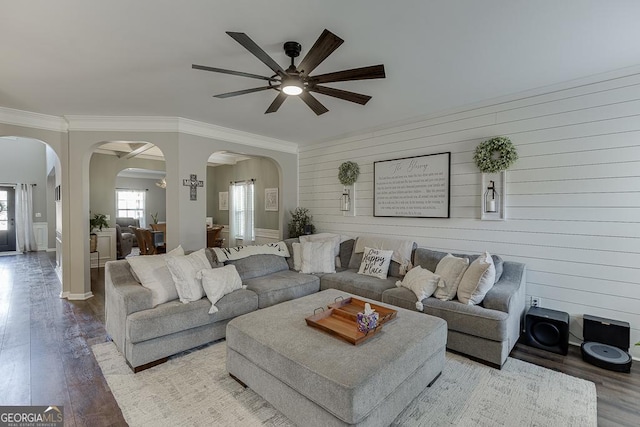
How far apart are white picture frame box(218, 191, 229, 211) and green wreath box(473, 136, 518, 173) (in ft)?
22.3

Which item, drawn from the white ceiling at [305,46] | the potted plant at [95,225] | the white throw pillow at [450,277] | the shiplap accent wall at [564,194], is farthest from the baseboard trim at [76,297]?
the shiplap accent wall at [564,194]

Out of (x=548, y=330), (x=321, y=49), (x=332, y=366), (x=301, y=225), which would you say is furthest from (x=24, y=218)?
(x=548, y=330)

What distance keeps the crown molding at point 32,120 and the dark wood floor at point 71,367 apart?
8.34 ft

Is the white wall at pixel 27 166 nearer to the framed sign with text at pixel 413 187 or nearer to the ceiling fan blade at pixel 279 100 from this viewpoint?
the ceiling fan blade at pixel 279 100

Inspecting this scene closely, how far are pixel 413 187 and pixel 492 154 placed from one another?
3.65ft

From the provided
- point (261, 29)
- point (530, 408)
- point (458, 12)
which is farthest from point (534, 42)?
point (530, 408)

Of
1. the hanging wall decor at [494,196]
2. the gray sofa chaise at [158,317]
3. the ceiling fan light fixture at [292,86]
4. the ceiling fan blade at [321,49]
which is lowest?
the gray sofa chaise at [158,317]

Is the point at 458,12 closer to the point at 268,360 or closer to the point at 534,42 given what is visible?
the point at 534,42

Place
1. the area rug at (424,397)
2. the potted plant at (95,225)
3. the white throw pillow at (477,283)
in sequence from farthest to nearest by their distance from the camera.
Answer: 1. the potted plant at (95,225)
2. the white throw pillow at (477,283)
3. the area rug at (424,397)

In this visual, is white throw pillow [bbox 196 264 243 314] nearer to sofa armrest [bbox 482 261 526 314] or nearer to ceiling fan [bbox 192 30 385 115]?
ceiling fan [bbox 192 30 385 115]

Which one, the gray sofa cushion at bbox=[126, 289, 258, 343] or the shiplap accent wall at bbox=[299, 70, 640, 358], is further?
the shiplap accent wall at bbox=[299, 70, 640, 358]

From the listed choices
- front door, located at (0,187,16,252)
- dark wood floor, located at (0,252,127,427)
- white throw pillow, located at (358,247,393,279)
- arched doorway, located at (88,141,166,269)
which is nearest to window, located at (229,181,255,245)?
arched doorway, located at (88,141,166,269)

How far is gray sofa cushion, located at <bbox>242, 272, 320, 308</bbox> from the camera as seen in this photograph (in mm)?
3475

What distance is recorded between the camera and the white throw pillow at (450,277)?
10.2 ft
